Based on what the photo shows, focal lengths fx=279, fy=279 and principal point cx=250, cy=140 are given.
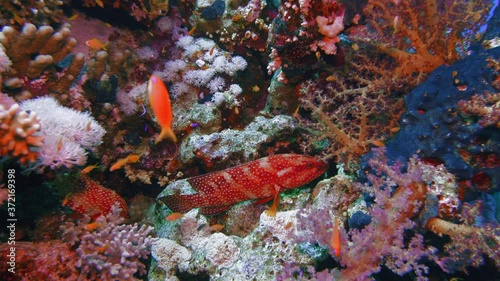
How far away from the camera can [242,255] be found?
383cm

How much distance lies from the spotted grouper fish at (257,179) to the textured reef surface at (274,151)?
0.07ft

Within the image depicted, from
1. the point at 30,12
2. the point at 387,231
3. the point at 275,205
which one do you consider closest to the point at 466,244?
the point at 387,231

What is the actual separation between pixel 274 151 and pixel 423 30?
9.56ft

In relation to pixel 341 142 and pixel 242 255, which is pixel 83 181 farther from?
pixel 341 142

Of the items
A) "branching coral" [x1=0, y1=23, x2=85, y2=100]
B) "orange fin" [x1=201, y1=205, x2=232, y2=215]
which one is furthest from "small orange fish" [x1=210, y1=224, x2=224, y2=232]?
"branching coral" [x1=0, y1=23, x2=85, y2=100]

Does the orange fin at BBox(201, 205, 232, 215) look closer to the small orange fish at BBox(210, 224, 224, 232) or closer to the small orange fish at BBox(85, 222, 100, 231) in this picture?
the small orange fish at BBox(210, 224, 224, 232)

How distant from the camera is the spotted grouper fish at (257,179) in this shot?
3.84m

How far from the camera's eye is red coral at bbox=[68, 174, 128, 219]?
4188mm

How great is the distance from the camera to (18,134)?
9.42 feet

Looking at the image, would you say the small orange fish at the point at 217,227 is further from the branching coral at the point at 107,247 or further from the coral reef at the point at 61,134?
the coral reef at the point at 61,134

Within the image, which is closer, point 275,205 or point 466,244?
point 466,244

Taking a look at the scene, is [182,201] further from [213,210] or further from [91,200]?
[91,200]

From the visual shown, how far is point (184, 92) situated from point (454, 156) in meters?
4.79

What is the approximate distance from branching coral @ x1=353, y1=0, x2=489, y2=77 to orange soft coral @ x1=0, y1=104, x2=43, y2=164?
176 inches
